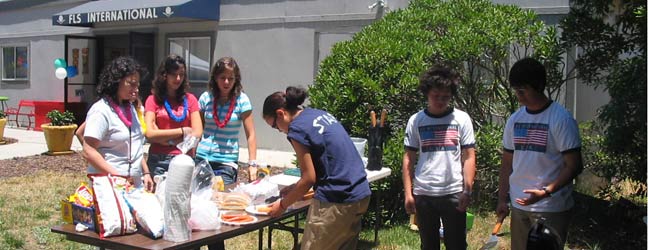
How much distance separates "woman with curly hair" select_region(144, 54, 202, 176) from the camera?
457cm

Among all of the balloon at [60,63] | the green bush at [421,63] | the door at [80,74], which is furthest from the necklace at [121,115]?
the balloon at [60,63]

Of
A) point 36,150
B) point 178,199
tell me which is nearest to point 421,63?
point 178,199

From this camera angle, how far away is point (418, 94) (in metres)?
6.32

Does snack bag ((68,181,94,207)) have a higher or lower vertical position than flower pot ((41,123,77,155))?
higher

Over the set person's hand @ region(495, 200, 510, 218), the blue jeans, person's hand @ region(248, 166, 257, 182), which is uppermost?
person's hand @ region(248, 166, 257, 182)

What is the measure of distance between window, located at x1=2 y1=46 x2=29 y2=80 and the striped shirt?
15.2 meters

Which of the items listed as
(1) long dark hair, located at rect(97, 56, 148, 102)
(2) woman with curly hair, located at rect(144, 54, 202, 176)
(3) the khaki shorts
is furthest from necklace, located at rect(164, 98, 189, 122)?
(3) the khaki shorts

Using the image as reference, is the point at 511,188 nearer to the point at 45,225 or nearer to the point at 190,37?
the point at 45,225

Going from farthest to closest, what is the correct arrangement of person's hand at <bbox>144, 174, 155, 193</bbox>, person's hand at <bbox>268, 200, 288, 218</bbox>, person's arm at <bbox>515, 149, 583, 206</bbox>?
1. person's hand at <bbox>144, 174, 155, 193</bbox>
2. person's hand at <bbox>268, 200, 288, 218</bbox>
3. person's arm at <bbox>515, 149, 583, 206</bbox>

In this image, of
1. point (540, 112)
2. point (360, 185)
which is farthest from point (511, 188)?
point (360, 185)

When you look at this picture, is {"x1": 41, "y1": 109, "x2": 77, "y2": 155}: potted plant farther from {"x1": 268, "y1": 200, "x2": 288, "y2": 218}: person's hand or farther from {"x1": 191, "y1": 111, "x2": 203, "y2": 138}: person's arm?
{"x1": 268, "y1": 200, "x2": 288, "y2": 218}: person's hand

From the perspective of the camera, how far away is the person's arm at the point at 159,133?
14.8 feet

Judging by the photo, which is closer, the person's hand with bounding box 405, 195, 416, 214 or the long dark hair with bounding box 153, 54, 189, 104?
the person's hand with bounding box 405, 195, 416, 214

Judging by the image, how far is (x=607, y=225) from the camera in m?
5.95
